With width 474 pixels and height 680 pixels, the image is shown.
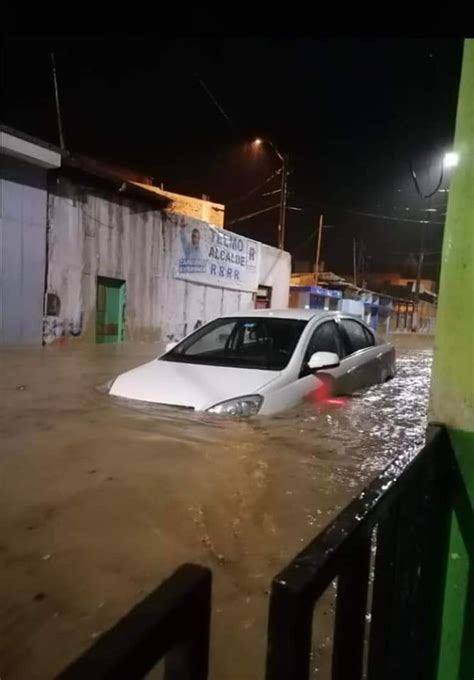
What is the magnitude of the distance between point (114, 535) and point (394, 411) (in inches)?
168

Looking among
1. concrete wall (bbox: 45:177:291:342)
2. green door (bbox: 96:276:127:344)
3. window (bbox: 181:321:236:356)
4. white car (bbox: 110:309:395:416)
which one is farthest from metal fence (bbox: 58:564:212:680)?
green door (bbox: 96:276:127:344)

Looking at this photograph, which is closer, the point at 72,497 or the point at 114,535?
the point at 114,535

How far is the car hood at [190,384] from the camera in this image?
4699 millimetres

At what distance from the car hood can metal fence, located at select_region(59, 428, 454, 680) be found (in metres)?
2.93

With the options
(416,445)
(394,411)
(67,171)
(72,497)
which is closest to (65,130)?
(67,171)

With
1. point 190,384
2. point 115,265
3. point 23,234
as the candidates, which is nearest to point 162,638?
point 190,384

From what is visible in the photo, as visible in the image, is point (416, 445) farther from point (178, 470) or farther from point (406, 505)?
point (178, 470)

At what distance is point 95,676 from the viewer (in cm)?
56

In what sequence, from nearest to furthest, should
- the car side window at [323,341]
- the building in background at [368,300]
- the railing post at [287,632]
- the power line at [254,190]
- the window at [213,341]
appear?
the railing post at [287,632]
the car side window at [323,341]
the window at [213,341]
the power line at [254,190]
the building in background at [368,300]

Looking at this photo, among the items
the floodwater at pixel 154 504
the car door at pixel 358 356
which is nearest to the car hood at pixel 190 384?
the floodwater at pixel 154 504

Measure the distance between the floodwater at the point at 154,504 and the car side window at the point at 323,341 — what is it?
571mm

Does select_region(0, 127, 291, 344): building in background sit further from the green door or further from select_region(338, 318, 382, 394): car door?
select_region(338, 318, 382, 394): car door

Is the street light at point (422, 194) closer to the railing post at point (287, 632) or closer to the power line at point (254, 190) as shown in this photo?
the railing post at point (287, 632)

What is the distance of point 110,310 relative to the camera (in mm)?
12922
